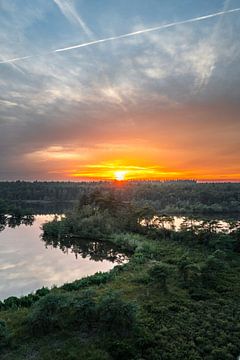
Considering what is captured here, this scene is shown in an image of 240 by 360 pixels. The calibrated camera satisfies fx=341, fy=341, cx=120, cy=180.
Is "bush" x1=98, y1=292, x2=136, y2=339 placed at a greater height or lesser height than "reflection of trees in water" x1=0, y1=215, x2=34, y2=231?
greater

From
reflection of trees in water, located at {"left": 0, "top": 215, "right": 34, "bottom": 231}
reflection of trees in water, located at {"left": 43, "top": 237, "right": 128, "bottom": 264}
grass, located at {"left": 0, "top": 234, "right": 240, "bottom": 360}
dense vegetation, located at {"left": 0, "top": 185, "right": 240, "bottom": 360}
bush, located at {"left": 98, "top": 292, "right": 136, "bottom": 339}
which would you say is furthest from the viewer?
reflection of trees in water, located at {"left": 0, "top": 215, "right": 34, "bottom": 231}

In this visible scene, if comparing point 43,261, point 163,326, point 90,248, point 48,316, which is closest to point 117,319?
point 163,326

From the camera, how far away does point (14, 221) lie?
3674 inches

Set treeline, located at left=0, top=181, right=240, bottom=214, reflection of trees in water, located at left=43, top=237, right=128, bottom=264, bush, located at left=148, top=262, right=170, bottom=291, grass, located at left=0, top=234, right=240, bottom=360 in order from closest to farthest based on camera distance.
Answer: grass, located at left=0, top=234, right=240, bottom=360 < bush, located at left=148, top=262, right=170, bottom=291 < reflection of trees in water, located at left=43, top=237, right=128, bottom=264 < treeline, located at left=0, top=181, right=240, bottom=214

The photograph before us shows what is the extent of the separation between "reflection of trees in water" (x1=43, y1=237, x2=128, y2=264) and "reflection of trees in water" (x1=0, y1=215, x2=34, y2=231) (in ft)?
77.8

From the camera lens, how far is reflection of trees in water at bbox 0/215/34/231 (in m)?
84.6

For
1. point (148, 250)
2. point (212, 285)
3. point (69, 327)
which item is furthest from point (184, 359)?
point (148, 250)

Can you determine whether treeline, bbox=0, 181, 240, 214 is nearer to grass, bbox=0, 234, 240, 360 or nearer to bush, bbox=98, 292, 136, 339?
grass, bbox=0, 234, 240, 360

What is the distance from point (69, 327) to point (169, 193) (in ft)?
471

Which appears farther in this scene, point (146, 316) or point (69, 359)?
point (146, 316)

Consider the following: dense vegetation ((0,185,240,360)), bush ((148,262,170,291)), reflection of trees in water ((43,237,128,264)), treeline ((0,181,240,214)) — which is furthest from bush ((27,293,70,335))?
treeline ((0,181,240,214))

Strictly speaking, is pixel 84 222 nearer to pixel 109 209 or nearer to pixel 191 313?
pixel 109 209

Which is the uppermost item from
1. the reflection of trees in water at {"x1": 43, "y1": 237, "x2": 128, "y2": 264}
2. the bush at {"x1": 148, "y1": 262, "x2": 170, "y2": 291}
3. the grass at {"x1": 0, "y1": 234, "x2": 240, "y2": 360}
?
the bush at {"x1": 148, "y1": 262, "x2": 170, "y2": 291}

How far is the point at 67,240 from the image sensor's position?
201 ft
